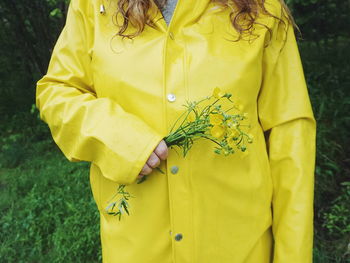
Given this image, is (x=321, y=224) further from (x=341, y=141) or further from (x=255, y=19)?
(x=255, y=19)

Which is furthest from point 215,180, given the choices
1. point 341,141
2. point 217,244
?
point 341,141

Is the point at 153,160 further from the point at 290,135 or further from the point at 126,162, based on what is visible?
the point at 290,135

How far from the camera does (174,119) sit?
51.4 inches

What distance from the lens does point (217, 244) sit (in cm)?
144

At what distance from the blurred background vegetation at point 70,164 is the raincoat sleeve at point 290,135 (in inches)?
50.1

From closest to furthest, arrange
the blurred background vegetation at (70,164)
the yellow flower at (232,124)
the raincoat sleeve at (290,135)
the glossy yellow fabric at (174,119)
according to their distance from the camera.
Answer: the yellow flower at (232,124) → the glossy yellow fabric at (174,119) → the raincoat sleeve at (290,135) → the blurred background vegetation at (70,164)

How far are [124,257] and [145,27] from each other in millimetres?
915

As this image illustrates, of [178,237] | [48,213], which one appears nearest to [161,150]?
[178,237]

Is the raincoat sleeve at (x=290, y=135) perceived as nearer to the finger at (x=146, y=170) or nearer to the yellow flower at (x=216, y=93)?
the yellow flower at (x=216, y=93)

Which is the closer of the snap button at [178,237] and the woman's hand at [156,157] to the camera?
the woman's hand at [156,157]

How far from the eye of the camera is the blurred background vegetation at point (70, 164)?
9.80 feet

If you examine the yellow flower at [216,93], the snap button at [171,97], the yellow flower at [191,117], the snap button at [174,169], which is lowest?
the snap button at [174,169]

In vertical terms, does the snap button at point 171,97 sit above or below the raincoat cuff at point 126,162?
above

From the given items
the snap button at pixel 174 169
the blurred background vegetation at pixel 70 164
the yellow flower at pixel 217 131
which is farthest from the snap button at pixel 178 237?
the blurred background vegetation at pixel 70 164
